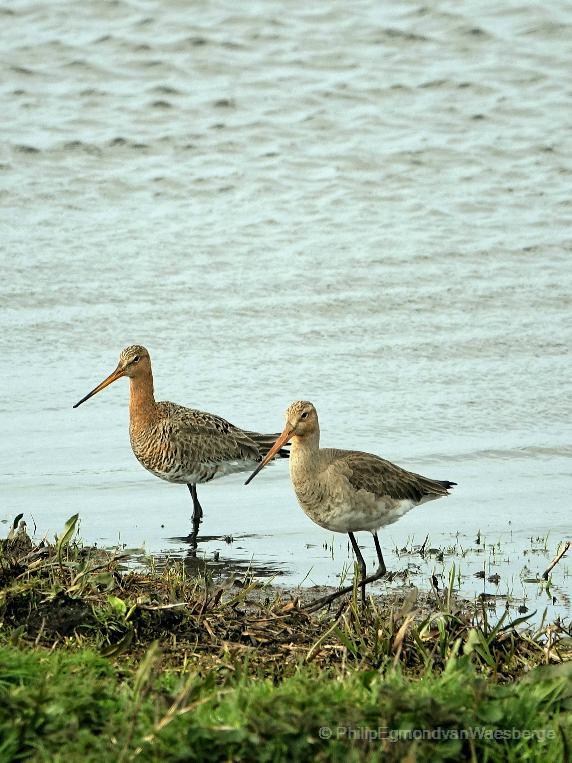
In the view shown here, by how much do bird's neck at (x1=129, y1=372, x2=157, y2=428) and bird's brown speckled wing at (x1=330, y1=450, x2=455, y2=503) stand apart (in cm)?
252

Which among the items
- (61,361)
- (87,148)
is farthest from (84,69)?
(61,361)

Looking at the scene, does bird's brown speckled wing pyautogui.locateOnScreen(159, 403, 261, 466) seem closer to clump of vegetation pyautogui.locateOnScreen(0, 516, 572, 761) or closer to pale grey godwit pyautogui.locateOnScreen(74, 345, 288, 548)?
pale grey godwit pyautogui.locateOnScreen(74, 345, 288, 548)

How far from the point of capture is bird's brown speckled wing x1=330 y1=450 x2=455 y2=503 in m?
7.63

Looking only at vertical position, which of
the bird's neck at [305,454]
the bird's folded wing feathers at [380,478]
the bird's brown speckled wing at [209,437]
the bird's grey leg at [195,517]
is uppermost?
the bird's neck at [305,454]

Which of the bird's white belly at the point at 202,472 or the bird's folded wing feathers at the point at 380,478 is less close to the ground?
the bird's folded wing feathers at the point at 380,478

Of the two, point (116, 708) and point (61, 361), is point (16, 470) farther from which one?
point (116, 708)

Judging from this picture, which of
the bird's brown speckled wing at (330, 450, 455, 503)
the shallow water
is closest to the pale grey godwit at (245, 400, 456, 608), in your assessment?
the bird's brown speckled wing at (330, 450, 455, 503)

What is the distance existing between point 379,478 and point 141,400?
2891 mm

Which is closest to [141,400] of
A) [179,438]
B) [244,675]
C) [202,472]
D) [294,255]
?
[179,438]

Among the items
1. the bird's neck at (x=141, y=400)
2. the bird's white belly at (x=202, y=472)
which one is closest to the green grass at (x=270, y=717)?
the bird's white belly at (x=202, y=472)

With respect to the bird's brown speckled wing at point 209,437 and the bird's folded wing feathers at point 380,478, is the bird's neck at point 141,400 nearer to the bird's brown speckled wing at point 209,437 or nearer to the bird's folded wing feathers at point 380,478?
the bird's brown speckled wing at point 209,437

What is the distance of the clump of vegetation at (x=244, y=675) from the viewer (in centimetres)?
441

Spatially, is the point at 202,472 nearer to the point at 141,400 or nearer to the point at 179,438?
the point at 179,438

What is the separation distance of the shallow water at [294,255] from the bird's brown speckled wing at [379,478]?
1.42 ft
